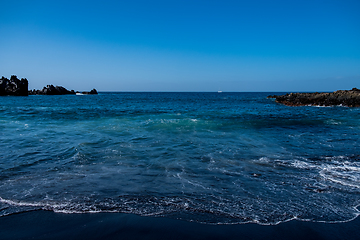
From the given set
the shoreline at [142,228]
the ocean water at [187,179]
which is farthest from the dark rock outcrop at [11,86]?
the shoreline at [142,228]

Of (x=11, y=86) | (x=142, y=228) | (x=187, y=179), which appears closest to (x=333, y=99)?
(x=187, y=179)

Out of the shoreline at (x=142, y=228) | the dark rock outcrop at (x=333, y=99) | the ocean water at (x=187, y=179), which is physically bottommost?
the shoreline at (x=142, y=228)

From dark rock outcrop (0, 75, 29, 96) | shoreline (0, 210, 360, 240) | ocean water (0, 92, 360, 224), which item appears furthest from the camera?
dark rock outcrop (0, 75, 29, 96)

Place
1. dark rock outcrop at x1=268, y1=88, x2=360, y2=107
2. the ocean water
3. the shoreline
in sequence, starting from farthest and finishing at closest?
1. dark rock outcrop at x1=268, y1=88, x2=360, y2=107
2. the ocean water
3. the shoreline

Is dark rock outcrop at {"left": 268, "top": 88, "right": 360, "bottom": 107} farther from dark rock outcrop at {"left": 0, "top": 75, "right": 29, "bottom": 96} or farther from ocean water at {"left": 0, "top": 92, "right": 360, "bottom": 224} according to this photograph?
dark rock outcrop at {"left": 0, "top": 75, "right": 29, "bottom": 96}

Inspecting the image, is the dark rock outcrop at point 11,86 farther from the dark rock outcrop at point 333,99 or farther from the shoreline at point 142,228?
the shoreline at point 142,228

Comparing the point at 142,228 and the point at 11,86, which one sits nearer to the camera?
the point at 142,228

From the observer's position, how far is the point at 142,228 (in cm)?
455

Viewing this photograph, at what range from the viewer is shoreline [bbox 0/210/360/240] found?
14.2 feet

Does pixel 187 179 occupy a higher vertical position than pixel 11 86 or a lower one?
lower

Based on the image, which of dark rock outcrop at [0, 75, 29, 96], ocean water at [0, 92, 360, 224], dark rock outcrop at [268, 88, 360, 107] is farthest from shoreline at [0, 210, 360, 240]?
dark rock outcrop at [0, 75, 29, 96]

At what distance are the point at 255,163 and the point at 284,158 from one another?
181 centimetres

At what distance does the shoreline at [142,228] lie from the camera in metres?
4.32

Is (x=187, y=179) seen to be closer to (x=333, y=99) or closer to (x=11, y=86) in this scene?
(x=333, y=99)
